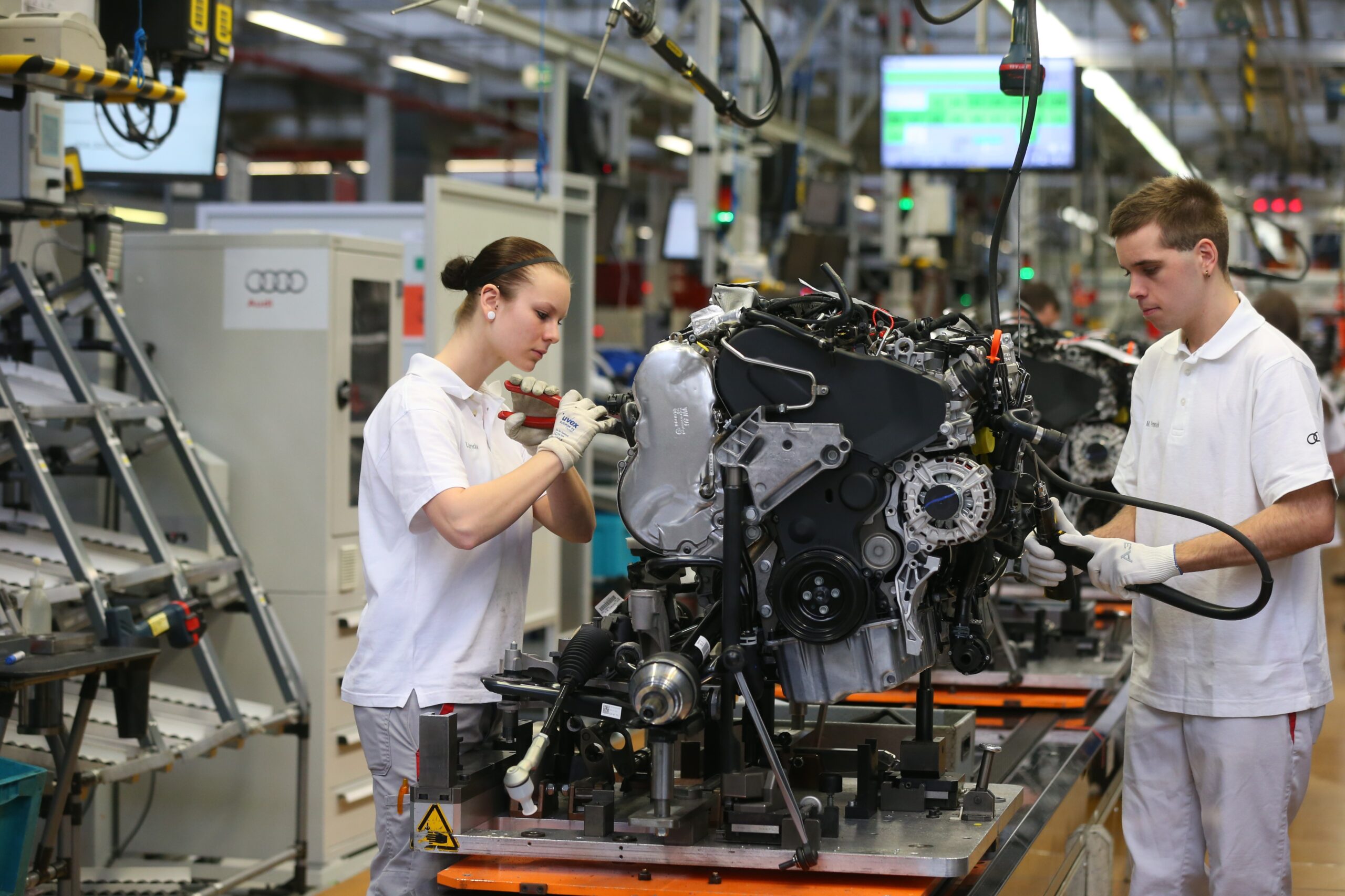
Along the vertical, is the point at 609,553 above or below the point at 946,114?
below

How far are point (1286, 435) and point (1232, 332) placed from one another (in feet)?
0.76

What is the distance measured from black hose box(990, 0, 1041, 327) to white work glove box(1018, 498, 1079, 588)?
1.27 feet

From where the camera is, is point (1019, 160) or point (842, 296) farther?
point (1019, 160)

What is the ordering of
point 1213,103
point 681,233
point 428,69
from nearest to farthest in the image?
point 681,233 < point 1213,103 < point 428,69

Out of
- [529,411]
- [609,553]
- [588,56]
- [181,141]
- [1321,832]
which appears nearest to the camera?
[529,411]

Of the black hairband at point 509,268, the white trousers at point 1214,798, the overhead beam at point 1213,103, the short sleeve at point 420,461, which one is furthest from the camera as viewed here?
the overhead beam at point 1213,103

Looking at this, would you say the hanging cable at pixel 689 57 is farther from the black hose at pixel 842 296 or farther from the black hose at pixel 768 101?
the black hose at pixel 842 296

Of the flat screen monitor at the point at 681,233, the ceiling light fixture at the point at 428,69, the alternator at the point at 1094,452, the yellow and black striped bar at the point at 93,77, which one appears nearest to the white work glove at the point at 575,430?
the yellow and black striped bar at the point at 93,77

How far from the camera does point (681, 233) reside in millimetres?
9352

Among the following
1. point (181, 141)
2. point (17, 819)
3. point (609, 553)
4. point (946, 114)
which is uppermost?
point (946, 114)

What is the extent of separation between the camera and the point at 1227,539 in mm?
2553

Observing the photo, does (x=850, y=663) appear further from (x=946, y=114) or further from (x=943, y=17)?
(x=946, y=114)

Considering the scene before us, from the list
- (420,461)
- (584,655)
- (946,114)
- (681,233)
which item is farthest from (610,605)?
(681,233)

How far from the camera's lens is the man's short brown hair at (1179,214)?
8.77 ft
